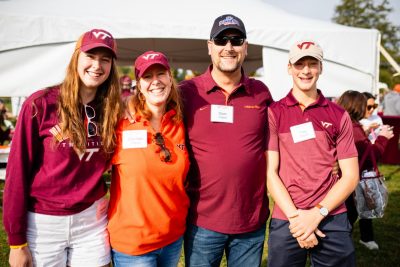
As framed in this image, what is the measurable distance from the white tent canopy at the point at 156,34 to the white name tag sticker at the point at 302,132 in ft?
7.63

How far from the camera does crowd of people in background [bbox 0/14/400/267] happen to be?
171cm

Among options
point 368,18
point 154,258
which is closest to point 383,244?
point 154,258

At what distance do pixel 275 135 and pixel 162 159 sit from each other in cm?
68

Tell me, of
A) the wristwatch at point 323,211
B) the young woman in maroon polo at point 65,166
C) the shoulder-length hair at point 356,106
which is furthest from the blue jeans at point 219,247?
the shoulder-length hair at point 356,106

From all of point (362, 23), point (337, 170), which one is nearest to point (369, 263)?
point (337, 170)

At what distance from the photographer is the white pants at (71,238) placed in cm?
172

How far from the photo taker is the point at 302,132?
2023 mm

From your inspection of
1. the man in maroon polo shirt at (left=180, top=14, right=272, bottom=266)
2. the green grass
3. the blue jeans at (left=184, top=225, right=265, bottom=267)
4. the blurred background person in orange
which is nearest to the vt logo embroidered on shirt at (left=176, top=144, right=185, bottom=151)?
the man in maroon polo shirt at (left=180, top=14, right=272, bottom=266)

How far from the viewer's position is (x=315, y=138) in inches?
78.8

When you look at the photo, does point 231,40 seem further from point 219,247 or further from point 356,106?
point 356,106

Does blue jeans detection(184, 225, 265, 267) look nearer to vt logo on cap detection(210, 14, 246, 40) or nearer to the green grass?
vt logo on cap detection(210, 14, 246, 40)

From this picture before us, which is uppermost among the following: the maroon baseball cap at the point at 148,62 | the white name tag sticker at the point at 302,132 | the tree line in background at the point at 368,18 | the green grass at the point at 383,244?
the tree line in background at the point at 368,18

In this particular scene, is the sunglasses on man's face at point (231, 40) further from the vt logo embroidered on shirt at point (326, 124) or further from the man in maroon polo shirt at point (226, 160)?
the vt logo embroidered on shirt at point (326, 124)

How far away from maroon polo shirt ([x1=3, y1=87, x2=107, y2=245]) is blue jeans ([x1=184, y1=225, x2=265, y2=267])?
66 cm
